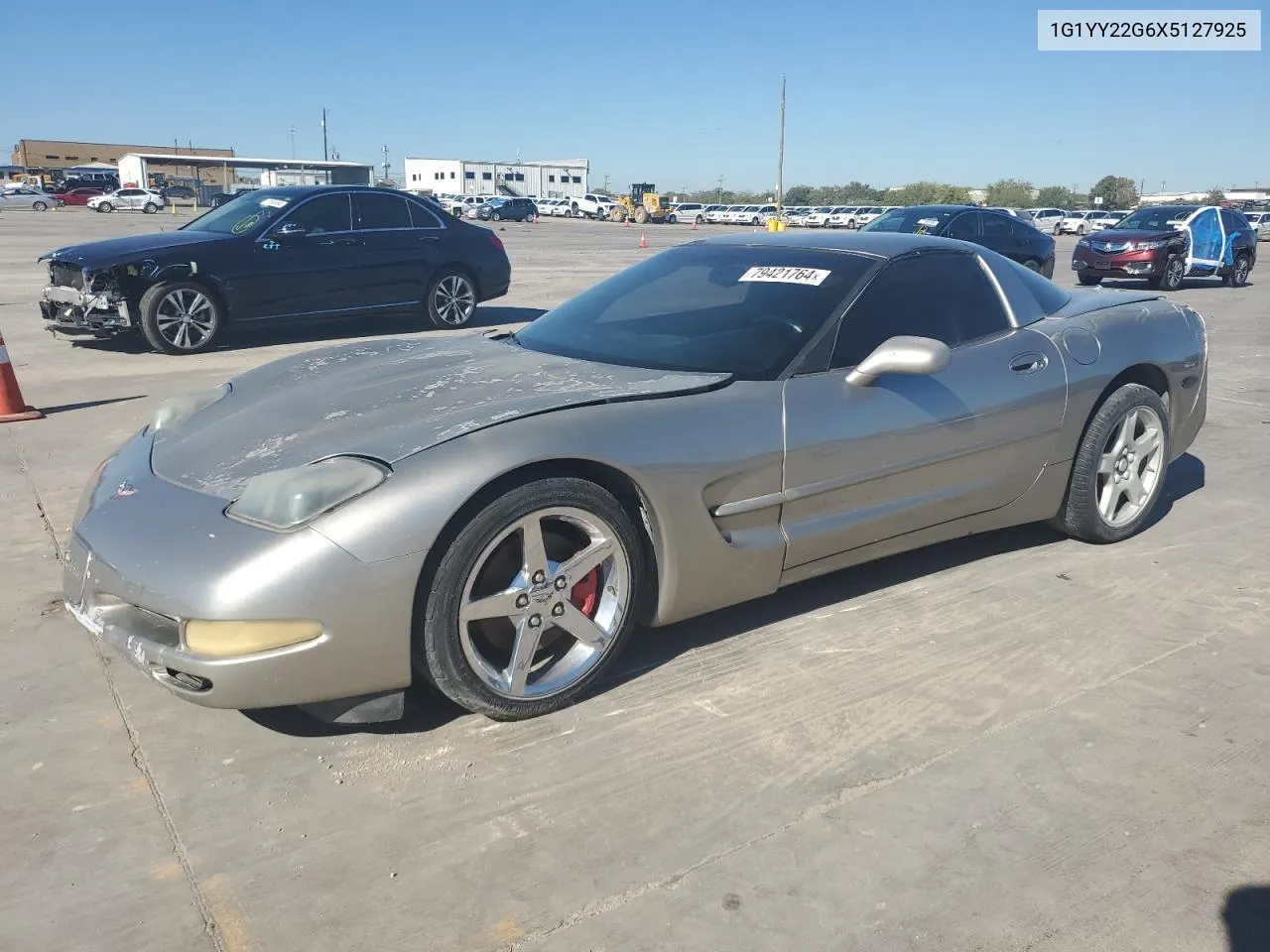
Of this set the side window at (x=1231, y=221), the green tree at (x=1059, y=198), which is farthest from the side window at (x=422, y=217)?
the green tree at (x=1059, y=198)

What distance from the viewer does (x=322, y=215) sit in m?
9.62

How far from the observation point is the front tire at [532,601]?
8.56 feet

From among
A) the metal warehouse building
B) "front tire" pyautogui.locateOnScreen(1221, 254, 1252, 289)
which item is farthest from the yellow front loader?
"front tire" pyautogui.locateOnScreen(1221, 254, 1252, 289)

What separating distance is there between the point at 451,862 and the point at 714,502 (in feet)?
4.14

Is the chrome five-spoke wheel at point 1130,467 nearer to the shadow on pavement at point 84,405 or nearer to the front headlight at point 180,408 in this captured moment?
the front headlight at point 180,408

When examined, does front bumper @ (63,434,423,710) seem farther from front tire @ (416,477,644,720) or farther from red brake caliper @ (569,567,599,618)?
red brake caliper @ (569,567,599,618)

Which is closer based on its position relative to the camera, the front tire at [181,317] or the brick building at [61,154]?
the front tire at [181,317]

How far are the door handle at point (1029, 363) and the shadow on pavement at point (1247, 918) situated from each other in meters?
2.09

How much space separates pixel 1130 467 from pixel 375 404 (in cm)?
324

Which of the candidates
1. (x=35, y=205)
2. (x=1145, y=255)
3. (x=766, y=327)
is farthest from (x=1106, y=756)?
(x=35, y=205)

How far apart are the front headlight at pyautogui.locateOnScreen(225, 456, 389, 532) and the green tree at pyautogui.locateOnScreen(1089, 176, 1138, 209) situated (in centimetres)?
9564

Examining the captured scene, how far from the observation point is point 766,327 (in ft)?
11.5

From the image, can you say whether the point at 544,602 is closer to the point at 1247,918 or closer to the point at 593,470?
the point at 593,470

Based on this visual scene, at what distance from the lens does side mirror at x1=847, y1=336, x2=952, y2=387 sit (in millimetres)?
3242
